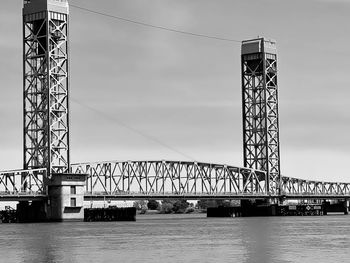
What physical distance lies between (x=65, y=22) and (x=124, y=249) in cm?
9142

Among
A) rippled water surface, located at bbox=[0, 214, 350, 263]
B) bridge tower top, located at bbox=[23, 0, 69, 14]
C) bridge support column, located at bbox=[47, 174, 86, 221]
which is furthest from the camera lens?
bridge tower top, located at bbox=[23, 0, 69, 14]

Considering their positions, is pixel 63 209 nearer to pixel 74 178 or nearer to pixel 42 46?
pixel 74 178

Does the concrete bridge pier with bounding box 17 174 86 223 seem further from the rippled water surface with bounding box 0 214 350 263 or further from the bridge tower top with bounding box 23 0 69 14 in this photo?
the rippled water surface with bounding box 0 214 350 263

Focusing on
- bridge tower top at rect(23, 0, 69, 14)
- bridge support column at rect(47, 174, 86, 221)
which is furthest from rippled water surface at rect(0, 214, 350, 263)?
bridge tower top at rect(23, 0, 69, 14)

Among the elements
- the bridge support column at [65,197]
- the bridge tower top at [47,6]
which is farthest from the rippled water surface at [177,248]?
the bridge tower top at [47,6]

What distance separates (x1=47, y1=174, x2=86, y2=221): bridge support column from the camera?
15488cm

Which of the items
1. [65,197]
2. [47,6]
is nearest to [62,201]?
[65,197]

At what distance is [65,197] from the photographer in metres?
155

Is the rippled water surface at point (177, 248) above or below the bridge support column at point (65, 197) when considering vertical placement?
below

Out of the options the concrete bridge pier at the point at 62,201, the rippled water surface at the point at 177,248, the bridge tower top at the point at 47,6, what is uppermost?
the bridge tower top at the point at 47,6

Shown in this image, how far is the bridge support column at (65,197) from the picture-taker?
15488cm

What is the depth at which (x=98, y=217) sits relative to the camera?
562 ft

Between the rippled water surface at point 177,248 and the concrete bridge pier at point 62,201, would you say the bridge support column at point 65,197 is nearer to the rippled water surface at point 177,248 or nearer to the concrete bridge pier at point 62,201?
the concrete bridge pier at point 62,201

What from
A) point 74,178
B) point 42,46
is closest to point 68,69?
point 42,46
